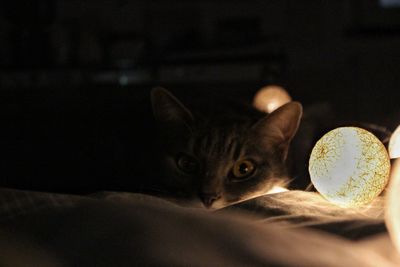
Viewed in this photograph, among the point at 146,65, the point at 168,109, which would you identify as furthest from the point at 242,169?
the point at 146,65

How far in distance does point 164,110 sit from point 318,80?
0.81 metres

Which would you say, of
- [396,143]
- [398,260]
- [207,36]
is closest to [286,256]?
[398,260]

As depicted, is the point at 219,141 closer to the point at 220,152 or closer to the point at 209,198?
the point at 220,152

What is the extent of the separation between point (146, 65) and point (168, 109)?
1.44 metres

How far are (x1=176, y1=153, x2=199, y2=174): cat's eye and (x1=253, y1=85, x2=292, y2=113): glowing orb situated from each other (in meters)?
0.39

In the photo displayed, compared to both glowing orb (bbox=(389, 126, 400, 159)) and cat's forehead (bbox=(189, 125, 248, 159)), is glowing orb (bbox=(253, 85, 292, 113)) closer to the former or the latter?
cat's forehead (bbox=(189, 125, 248, 159))

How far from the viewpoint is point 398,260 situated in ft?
1.41

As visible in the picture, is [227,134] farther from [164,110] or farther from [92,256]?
[92,256]

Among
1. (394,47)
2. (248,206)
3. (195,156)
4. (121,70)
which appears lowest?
(121,70)

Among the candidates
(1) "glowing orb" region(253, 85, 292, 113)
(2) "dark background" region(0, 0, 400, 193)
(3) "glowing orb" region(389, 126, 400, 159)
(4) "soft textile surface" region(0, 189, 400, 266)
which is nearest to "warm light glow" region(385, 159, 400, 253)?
(4) "soft textile surface" region(0, 189, 400, 266)

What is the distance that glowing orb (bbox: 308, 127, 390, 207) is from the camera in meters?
0.60

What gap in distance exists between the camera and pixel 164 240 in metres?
0.40

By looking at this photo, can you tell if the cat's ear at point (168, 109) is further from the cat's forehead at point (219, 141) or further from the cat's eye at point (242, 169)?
the cat's eye at point (242, 169)

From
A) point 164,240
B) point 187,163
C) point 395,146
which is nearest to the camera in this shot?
point 164,240
